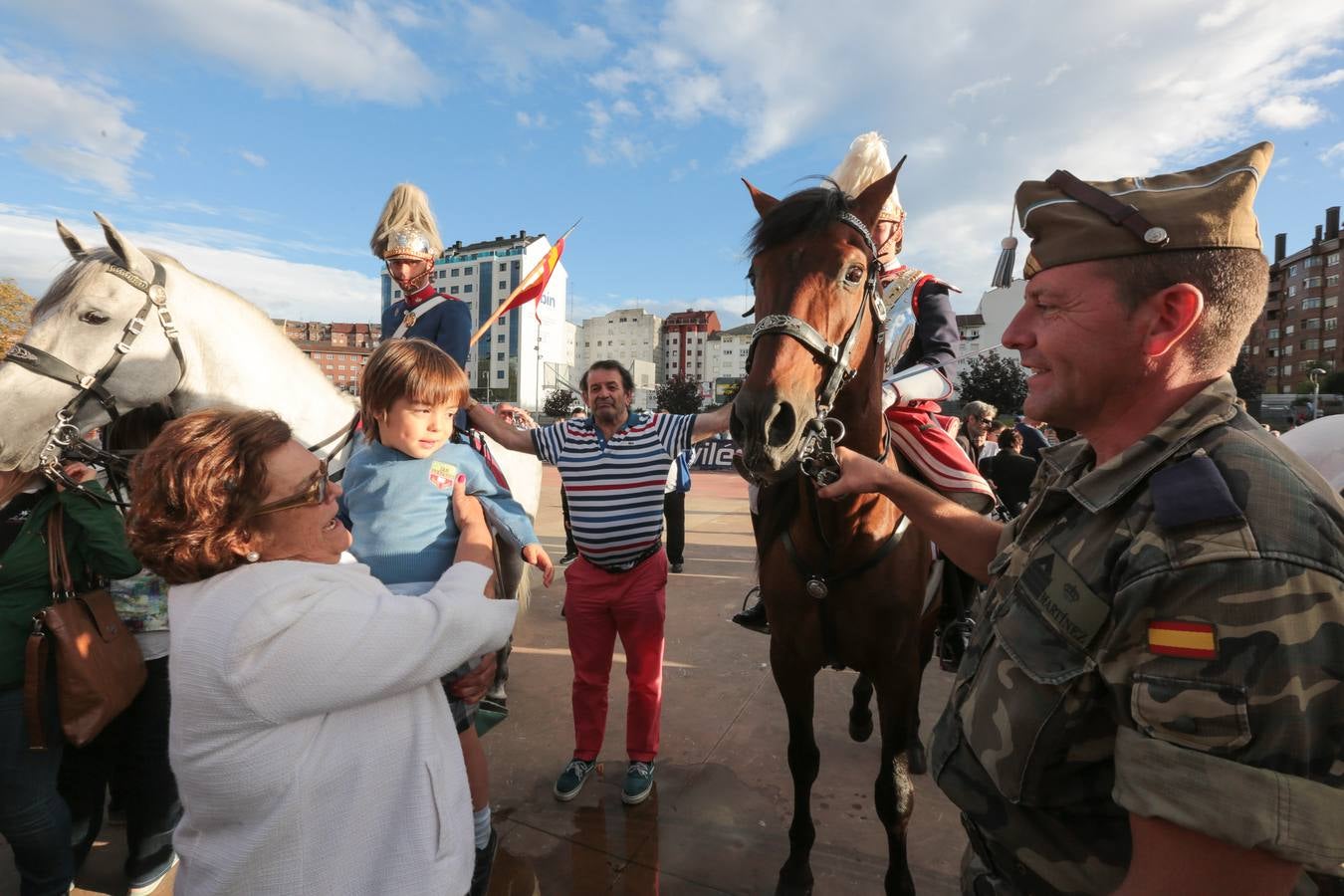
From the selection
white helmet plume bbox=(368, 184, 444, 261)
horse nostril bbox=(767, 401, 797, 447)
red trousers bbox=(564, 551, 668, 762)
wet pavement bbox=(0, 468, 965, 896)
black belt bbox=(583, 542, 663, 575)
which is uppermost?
white helmet plume bbox=(368, 184, 444, 261)

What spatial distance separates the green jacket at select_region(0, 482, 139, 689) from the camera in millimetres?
2068

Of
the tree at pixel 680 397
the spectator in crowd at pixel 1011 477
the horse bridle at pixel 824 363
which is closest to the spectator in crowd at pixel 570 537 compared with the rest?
the horse bridle at pixel 824 363

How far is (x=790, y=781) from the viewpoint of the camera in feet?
11.0

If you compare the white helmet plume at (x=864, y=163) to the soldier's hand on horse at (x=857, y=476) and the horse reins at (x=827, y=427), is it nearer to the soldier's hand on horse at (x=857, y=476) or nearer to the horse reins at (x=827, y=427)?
the horse reins at (x=827, y=427)

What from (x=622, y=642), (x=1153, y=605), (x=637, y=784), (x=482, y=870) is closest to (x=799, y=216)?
(x=1153, y=605)

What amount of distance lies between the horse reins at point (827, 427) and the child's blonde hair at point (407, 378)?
100 cm

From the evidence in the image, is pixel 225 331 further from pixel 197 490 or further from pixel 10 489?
pixel 197 490

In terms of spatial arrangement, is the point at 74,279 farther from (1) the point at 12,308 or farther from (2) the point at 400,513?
(1) the point at 12,308

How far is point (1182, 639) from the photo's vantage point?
0.83 meters

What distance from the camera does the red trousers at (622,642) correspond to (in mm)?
3238

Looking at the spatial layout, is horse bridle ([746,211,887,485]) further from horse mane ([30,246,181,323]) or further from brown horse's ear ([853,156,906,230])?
horse mane ([30,246,181,323])

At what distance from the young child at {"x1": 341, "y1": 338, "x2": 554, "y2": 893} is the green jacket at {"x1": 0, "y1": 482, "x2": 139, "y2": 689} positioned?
94 cm

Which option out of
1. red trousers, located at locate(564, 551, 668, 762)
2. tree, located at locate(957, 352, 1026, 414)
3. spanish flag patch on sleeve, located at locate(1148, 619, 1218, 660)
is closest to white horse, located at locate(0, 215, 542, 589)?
red trousers, located at locate(564, 551, 668, 762)

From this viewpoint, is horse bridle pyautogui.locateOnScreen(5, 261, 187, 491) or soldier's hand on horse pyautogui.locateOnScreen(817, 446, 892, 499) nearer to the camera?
soldier's hand on horse pyautogui.locateOnScreen(817, 446, 892, 499)
